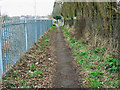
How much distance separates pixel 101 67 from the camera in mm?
5070

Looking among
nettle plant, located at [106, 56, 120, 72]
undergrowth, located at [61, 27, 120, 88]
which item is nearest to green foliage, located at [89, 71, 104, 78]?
undergrowth, located at [61, 27, 120, 88]

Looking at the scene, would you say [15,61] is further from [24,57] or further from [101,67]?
[101,67]

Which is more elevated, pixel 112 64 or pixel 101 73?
pixel 112 64

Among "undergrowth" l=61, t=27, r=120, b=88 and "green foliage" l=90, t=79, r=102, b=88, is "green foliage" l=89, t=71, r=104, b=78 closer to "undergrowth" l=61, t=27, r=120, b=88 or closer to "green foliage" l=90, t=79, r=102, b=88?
"undergrowth" l=61, t=27, r=120, b=88

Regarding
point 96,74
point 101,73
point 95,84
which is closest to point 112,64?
point 101,73

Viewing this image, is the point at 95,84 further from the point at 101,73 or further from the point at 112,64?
the point at 112,64

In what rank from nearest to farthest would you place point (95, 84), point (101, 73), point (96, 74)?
point (95, 84)
point (96, 74)
point (101, 73)

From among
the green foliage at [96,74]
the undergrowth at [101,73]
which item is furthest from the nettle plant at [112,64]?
the green foliage at [96,74]

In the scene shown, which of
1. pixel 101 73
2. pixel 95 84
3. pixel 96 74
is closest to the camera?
pixel 95 84

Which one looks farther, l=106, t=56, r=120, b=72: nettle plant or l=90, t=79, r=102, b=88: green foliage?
l=106, t=56, r=120, b=72: nettle plant

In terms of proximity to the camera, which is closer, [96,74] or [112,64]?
[96,74]

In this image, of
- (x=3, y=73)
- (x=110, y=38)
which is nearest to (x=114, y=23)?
(x=110, y=38)

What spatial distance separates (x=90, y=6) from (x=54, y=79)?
5.96 m

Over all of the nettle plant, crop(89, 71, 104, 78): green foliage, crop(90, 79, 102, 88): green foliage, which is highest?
the nettle plant
